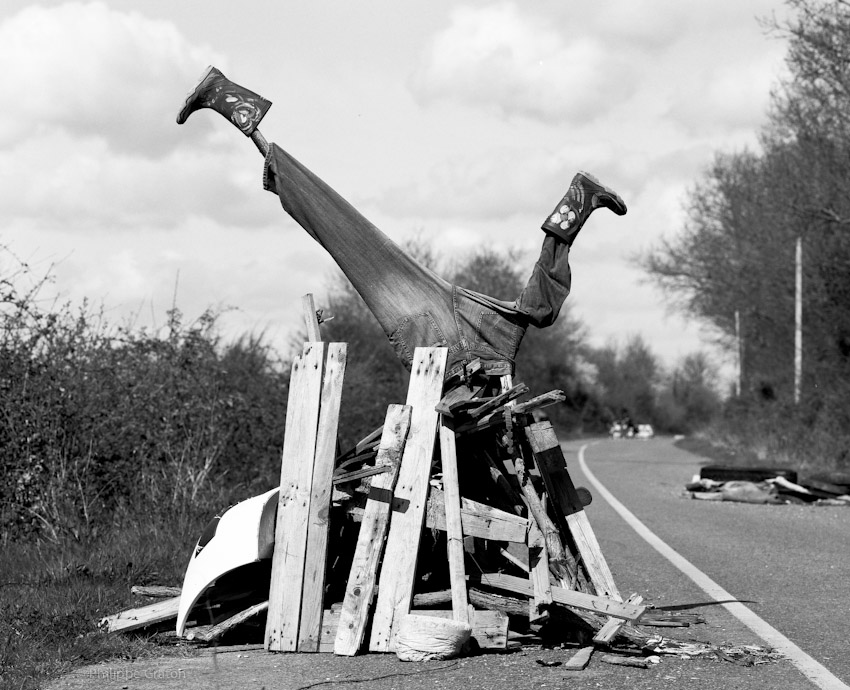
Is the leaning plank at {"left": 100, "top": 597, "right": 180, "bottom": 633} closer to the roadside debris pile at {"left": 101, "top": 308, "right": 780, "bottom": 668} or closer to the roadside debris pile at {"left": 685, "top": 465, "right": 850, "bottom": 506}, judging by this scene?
the roadside debris pile at {"left": 101, "top": 308, "right": 780, "bottom": 668}

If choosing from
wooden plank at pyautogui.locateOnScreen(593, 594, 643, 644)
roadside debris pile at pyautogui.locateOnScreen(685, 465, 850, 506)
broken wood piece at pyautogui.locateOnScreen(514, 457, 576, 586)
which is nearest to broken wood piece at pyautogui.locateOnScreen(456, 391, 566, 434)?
broken wood piece at pyautogui.locateOnScreen(514, 457, 576, 586)

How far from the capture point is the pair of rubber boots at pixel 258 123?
6.99 m

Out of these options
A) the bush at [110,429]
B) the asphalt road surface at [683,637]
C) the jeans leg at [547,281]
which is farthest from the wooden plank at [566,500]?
the bush at [110,429]

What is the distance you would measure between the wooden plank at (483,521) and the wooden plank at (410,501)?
117 mm

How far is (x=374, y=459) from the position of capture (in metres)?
6.88

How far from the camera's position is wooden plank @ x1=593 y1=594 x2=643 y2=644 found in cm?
604

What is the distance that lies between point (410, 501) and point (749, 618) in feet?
7.90

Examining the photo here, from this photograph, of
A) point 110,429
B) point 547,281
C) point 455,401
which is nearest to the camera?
point 455,401

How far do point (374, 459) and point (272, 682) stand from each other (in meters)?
1.61

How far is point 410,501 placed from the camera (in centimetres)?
645

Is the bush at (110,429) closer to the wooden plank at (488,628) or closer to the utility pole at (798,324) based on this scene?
the wooden plank at (488,628)

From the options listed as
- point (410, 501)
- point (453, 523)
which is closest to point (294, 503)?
point (410, 501)

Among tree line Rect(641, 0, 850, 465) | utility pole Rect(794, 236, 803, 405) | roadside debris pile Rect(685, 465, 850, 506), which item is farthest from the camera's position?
utility pole Rect(794, 236, 803, 405)

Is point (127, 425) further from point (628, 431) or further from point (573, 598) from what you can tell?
point (628, 431)
